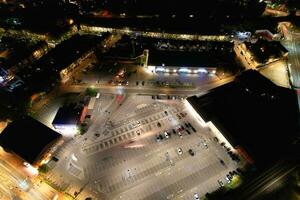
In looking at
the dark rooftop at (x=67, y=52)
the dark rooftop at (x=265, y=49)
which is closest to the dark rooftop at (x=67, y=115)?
the dark rooftop at (x=67, y=52)

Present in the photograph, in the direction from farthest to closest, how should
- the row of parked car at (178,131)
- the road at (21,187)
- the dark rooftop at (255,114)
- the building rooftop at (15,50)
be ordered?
the building rooftop at (15,50), the row of parked car at (178,131), the dark rooftop at (255,114), the road at (21,187)

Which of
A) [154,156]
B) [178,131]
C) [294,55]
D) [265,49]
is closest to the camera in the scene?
[154,156]

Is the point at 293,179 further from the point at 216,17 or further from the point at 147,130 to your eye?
the point at 216,17

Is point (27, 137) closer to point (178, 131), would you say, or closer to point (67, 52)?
point (67, 52)

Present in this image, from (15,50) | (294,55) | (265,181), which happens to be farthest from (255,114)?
(15,50)

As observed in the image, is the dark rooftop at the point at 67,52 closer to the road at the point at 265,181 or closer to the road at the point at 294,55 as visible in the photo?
the road at the point at 265,181
